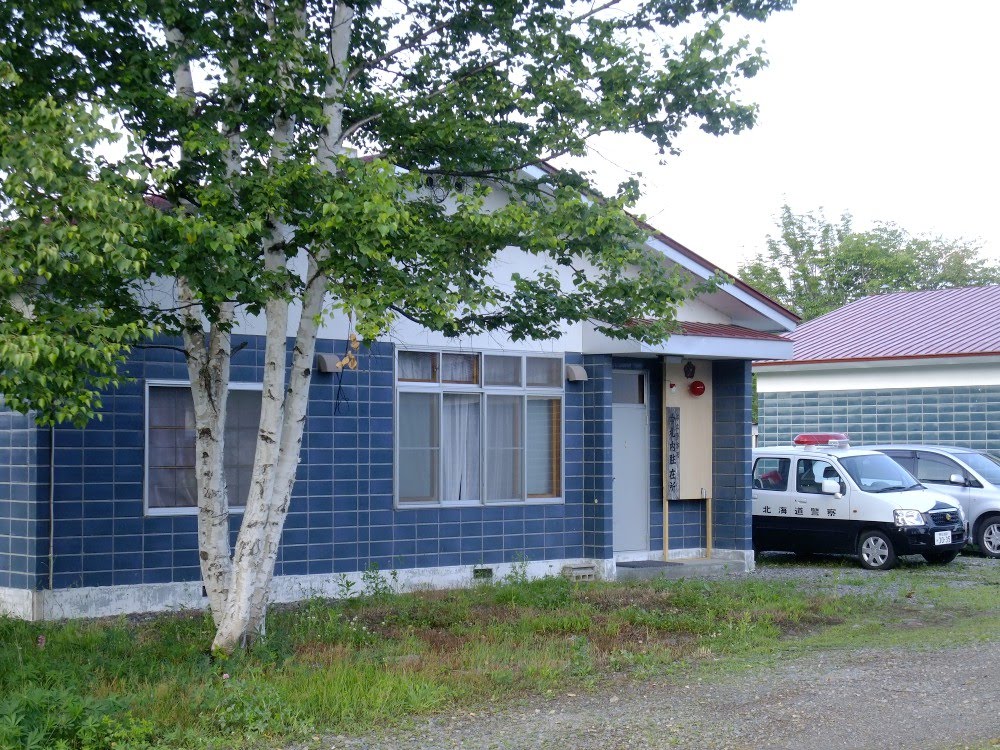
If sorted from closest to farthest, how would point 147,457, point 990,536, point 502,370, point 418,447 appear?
point 147,457 → point 418,447 → point 502,370 → point 990,536

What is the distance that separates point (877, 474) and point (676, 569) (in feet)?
12.4

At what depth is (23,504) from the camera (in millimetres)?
11758

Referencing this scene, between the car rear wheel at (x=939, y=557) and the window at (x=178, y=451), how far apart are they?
9.57 metres

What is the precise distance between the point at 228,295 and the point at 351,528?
5.26 m

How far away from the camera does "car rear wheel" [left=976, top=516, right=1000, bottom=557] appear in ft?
62.0

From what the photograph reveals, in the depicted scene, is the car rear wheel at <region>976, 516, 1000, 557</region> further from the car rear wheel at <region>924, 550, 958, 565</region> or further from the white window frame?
the white window frame

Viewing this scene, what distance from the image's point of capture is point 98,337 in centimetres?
775

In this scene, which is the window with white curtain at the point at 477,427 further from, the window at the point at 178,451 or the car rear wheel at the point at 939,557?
the car rear wheel at the point at 939,557

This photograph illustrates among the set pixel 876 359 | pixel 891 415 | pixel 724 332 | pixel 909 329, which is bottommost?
pixel 891 415

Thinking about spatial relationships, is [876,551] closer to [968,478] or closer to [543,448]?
[968,478]

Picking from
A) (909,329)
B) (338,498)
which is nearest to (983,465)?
(909,329)

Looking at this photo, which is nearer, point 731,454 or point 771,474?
point 731,454

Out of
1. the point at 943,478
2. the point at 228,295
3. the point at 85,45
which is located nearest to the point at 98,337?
the point at 228,295

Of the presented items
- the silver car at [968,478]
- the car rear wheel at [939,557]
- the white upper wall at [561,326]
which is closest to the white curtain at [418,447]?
the white upper wall at [561,326]
